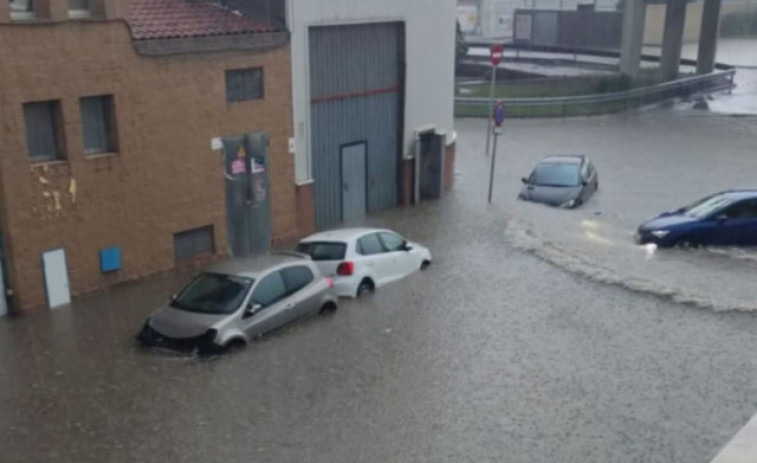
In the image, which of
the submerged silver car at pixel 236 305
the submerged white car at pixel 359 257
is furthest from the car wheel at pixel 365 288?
the submerged silver car at pixel 236 305

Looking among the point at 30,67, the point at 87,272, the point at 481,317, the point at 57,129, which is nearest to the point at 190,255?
the point at 87,272

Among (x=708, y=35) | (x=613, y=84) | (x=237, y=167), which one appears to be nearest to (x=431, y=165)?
(x=237, y=167)

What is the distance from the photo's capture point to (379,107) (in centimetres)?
2273

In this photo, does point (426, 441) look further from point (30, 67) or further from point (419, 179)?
point (419, 179)

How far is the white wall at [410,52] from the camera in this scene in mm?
19766

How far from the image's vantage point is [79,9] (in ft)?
51.8

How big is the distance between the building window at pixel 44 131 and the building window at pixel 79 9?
5.42 ft

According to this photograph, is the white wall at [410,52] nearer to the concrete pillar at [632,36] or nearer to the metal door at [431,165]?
the metal door at [431,165]

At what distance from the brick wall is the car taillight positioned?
376cm

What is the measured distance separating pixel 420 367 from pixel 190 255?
703cm

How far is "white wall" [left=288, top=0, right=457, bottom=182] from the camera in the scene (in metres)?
19.8

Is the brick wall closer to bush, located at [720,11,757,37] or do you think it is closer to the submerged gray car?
the submerged gray car

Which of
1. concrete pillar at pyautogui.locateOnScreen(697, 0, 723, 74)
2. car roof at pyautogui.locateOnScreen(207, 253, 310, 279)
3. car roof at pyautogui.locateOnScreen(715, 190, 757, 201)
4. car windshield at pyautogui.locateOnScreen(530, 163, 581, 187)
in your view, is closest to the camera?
car roof at pyautogui.locateOnScreen(207, 253, 310, 279)

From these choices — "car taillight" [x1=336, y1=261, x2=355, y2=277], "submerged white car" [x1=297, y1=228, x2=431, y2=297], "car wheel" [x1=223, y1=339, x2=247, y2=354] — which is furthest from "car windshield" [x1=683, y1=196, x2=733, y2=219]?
"car wheel" [x1=223, y1=339, x2=247, y2=354]
